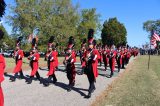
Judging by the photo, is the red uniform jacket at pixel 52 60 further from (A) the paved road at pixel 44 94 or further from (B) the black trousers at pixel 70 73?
(B) the black trousers at pixel 70 73

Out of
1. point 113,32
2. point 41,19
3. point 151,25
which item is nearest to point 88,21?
point 113,32

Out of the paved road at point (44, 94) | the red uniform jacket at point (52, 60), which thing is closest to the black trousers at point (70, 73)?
the paved road at point (44, 94)

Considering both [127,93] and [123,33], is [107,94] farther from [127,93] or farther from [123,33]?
[123,33]

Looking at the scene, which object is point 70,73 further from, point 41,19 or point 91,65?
point 41,19

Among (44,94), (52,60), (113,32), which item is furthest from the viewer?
(113,32)

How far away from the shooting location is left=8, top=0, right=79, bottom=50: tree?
5319cm

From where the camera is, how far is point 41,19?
54.1 m

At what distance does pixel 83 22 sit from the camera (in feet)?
279

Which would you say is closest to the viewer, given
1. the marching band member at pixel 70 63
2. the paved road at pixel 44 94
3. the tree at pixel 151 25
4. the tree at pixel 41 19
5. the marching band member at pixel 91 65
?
the paved road at pixel 44 94

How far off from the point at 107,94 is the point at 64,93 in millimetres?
1528

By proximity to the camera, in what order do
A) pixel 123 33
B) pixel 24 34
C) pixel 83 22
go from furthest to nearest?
1. pixel 123 33
2. pixel 83 22
3. pixel 24 34

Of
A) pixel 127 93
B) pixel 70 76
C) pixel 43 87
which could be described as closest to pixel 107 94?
pixel 127 93

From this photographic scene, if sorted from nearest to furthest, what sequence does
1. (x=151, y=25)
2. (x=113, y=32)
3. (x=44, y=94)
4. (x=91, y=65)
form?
(x=91, y=65), (x=44, y=94), (x=113, y=32), (x=151, y=25)

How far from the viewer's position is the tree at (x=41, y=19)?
53188mm
